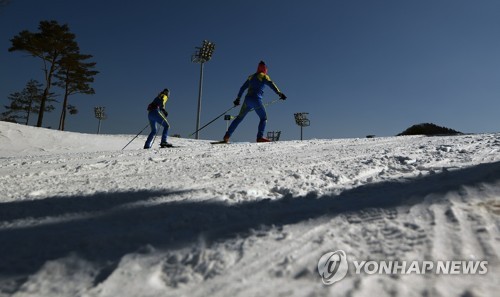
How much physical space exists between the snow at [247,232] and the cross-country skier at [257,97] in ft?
17.8

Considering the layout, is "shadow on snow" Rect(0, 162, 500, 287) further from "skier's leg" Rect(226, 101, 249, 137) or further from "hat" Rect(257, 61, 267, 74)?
"hat" Rect(257, 61, 267, 74)

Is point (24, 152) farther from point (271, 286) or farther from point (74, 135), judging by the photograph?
point (271, 286)

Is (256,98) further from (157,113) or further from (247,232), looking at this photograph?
(247,232)

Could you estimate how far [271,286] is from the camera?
3.45 ft

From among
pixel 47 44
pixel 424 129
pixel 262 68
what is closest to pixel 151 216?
pixel 262 68

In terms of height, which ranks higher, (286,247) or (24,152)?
(24,152)

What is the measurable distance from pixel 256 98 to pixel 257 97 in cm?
4

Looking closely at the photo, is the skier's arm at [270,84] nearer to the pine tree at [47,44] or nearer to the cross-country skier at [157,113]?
the cross-country skier at [157,113]

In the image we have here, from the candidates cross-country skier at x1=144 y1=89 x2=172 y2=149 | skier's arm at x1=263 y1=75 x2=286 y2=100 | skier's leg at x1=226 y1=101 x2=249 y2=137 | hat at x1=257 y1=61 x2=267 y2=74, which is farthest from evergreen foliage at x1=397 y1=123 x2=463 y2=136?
cross-country skier at x1=144 y1=89 x2=172 y2=149

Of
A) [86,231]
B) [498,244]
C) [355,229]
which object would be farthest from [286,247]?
[86,231]

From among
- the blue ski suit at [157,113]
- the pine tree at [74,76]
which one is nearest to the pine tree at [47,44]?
the pine tree at [74,76]

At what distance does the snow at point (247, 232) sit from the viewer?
1.07 metres

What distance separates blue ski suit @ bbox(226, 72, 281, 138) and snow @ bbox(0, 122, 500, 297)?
5.42m

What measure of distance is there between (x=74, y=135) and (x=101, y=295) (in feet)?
52.9
